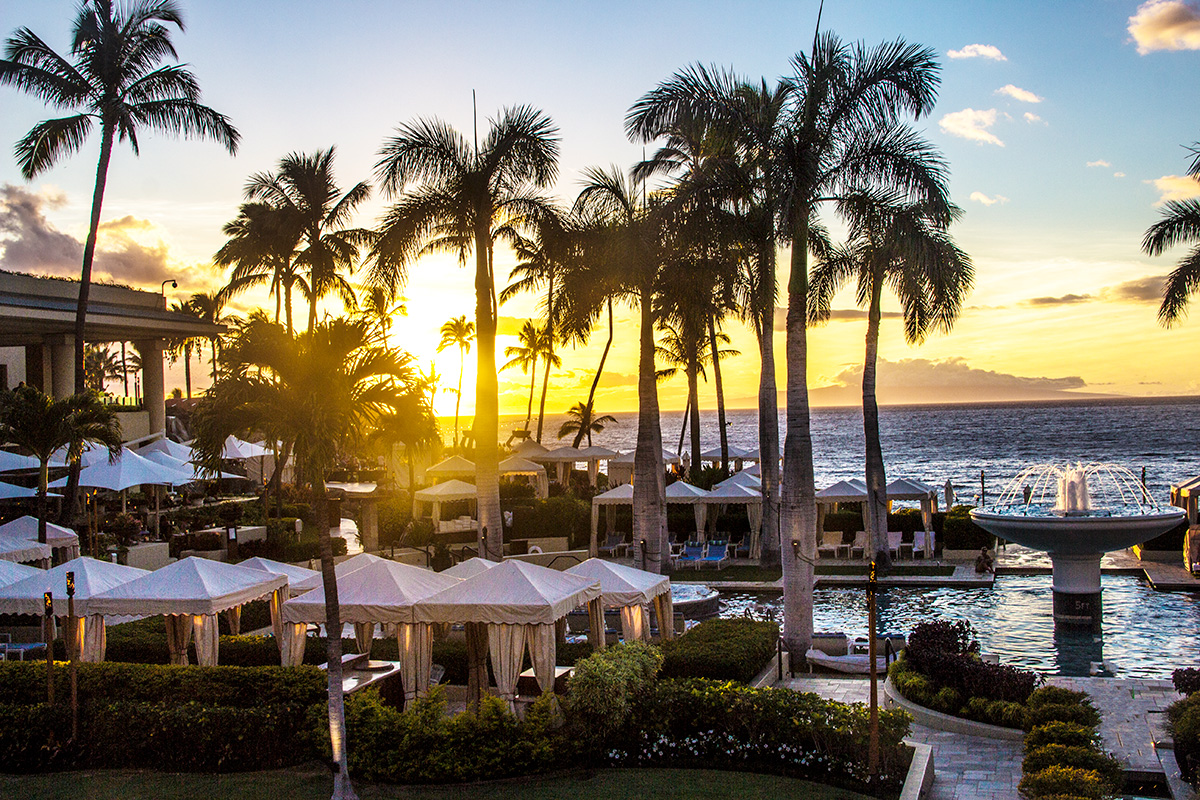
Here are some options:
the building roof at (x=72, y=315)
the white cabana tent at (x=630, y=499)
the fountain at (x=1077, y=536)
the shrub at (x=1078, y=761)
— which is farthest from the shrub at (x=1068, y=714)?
the building roof at (x=72, y=315)

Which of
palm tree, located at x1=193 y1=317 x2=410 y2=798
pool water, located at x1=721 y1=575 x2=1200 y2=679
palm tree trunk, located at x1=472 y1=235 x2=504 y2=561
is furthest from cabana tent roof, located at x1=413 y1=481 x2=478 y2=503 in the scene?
palm tree, located at x1=193 y1=317 x2=410 y2=798

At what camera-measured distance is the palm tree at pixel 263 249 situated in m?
37.0

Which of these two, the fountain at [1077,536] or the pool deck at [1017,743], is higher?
the fountain at [1077,536]

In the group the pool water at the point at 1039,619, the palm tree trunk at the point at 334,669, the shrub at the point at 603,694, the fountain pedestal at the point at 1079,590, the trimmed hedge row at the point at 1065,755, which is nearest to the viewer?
the trimmed hedge row at the point at 1065,755

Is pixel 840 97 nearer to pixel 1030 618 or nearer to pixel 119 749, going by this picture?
pixel 1030 618

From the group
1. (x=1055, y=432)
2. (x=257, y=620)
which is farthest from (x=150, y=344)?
(x=1055, y=432)

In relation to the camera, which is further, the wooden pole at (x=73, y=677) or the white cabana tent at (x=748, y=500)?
the white cabana tent at (x=748, y=500)

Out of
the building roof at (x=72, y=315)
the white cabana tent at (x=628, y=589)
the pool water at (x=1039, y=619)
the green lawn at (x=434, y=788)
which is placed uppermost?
the building roof at (x=72, y=315)

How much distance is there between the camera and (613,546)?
30719mm

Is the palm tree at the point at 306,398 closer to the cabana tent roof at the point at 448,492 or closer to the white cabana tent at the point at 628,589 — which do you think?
the white cabana tent at the point at 628,589

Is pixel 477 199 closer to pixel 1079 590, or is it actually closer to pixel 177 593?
pixel 177 593

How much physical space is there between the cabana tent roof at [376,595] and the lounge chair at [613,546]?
1628 cm

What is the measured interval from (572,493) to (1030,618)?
19927mm

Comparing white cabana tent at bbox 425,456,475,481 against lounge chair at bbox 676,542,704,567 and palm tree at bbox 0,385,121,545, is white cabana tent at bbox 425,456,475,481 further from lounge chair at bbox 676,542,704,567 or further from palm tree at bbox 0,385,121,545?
palm tree at bbox 0,385,121,545
